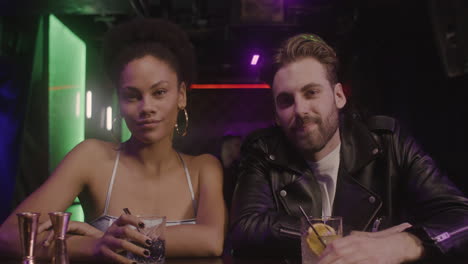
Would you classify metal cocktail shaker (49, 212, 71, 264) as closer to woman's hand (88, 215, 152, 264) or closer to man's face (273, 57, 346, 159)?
woman's hand (88, 215, 152, 264)

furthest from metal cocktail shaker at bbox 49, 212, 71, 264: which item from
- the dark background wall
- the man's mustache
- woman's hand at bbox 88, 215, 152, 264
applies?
the dark background wall

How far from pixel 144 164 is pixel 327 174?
94 cm

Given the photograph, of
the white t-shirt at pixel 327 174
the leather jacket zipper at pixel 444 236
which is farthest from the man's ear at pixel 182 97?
the leather jacket zipper at pixel 444 236

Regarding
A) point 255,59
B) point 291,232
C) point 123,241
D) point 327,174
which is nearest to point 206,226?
point 291,232

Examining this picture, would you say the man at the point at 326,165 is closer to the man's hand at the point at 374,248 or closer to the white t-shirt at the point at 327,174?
the white t-shirt at the point at 327,174

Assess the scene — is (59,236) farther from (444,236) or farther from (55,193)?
(444,236)

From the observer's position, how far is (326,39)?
5312mm

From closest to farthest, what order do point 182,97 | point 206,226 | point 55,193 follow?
point 206,226
point 55,193
point 182,97

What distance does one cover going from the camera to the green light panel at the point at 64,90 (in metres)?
5.34

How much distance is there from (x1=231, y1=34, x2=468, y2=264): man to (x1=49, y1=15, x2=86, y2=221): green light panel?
3.90 metres

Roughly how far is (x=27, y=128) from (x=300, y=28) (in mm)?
3429

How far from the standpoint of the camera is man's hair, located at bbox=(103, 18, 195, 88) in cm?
204

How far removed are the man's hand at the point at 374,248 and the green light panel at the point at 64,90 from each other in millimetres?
4611

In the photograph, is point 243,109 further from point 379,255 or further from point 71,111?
point 379,255
